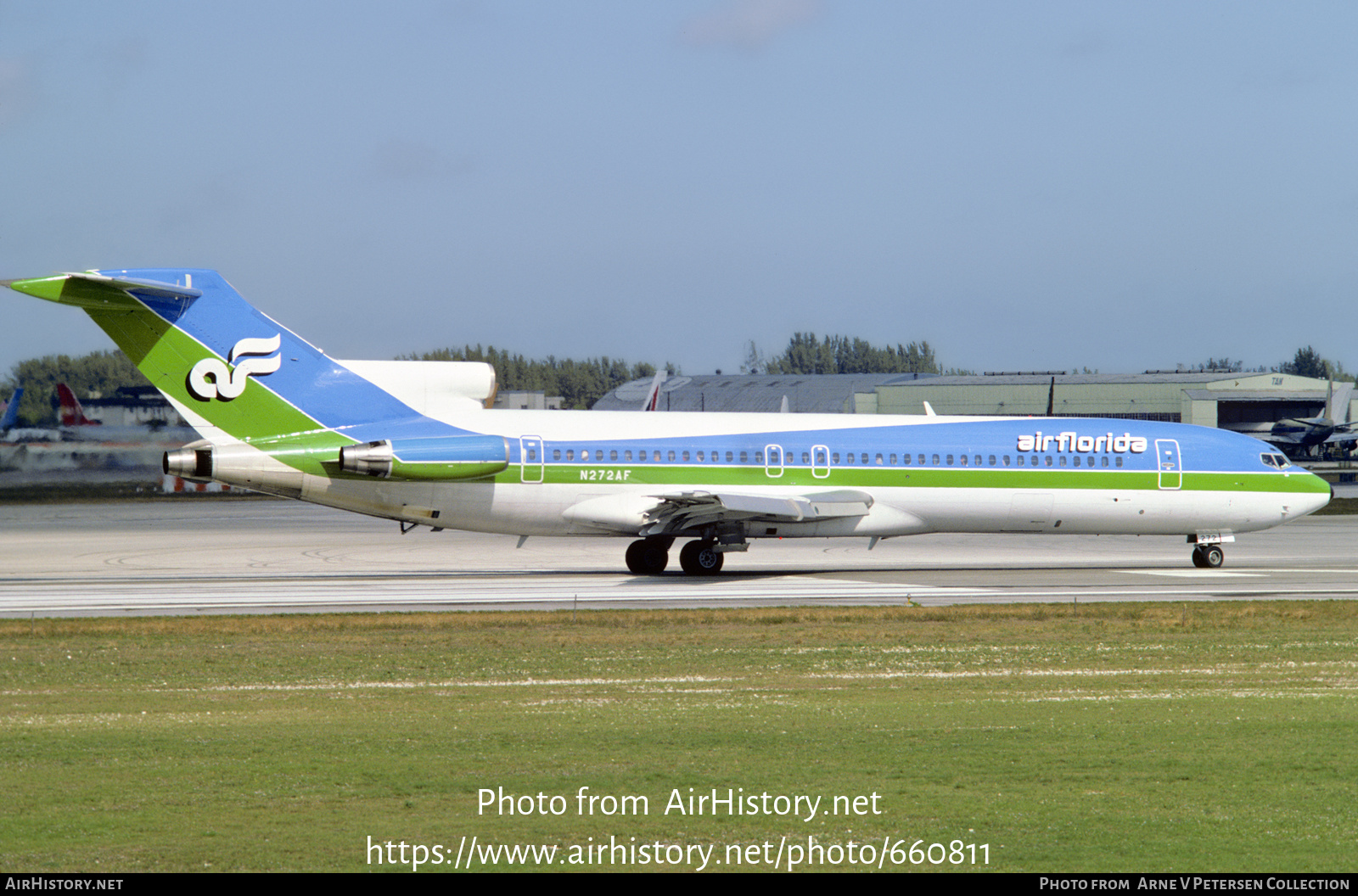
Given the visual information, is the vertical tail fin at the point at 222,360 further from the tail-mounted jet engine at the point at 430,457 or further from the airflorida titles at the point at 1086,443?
the airflorida titles at the point at 1086,443

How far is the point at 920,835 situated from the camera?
26.8ft

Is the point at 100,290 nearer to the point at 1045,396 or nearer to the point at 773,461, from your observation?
the point at 773,461

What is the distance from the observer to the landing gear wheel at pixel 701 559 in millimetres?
30219

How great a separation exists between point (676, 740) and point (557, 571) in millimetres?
20998

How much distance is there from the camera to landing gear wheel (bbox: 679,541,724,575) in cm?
3022

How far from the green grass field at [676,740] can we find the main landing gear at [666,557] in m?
9.91

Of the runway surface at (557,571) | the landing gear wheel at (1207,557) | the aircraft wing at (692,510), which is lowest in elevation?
the runway surface at (557,571)

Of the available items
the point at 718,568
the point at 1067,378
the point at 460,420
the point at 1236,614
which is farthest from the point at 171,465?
the point at 1067,378

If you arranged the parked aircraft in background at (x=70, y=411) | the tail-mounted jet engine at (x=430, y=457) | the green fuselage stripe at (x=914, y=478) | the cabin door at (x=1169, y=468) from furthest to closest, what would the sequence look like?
the parked aircraft in background at (x=70, y=411), the cabin door at (x=1169, y=468), the green fuselage stripe at (x=914, y=478), the tail-mounted jet engine at (x=430, y=457)

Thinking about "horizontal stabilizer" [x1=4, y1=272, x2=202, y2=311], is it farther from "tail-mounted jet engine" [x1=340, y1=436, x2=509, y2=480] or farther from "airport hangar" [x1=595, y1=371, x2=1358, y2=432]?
"airport hangar" [x1=595, y1=371, x2=1358, y2=432]

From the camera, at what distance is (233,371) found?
1094 inches

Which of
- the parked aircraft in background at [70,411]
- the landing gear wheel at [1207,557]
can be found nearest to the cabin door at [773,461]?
the landing gear wheel at [1207,557]
